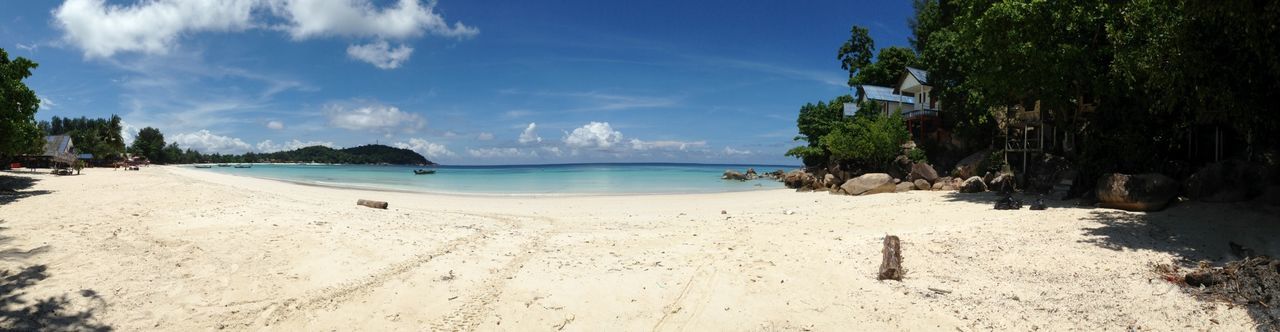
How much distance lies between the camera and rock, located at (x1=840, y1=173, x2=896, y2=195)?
74.9 feet

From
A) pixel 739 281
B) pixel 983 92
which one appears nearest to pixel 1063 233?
pixel 739 281

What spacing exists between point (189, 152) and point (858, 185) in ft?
480

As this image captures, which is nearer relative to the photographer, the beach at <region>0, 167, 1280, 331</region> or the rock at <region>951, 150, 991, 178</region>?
the beach at <region>0, 167, 1280, 331</region>

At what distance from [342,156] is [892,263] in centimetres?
19110

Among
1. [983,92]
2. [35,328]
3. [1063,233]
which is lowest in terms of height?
[35,328]

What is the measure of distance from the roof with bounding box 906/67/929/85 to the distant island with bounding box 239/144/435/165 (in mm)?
168236

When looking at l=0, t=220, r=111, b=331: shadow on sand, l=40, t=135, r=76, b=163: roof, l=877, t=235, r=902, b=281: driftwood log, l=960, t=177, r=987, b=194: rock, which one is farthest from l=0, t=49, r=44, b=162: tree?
l=40, t=135, r=76, b=163: roof

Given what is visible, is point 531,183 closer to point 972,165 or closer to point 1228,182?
point 972,165

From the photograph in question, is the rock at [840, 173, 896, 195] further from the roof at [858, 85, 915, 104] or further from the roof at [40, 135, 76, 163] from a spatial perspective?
the roof at [40, 135, 76, 163]

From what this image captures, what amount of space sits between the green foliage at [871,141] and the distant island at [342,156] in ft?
545

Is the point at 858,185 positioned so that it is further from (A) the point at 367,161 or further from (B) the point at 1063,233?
(A) the point at 367,161

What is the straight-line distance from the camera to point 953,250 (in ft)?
27.1

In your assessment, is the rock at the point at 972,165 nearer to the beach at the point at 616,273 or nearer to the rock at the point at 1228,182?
the rock at the point at 1228,182

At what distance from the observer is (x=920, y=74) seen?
34656 millimetres
